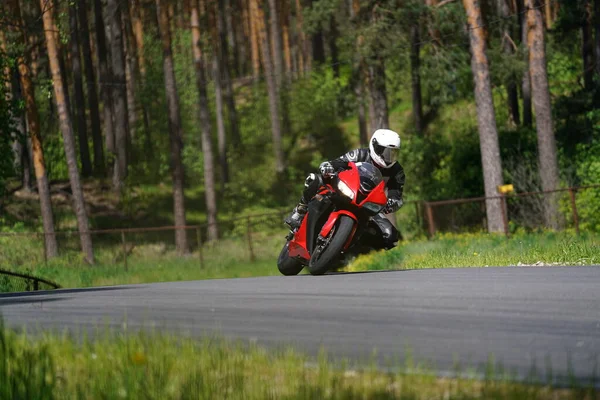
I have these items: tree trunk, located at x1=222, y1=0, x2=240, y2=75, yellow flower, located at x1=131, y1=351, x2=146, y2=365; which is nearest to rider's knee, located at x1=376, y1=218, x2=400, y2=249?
yellow flower, located at x1=131, y1=351, x2=146, y2=365

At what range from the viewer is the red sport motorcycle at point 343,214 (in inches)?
586

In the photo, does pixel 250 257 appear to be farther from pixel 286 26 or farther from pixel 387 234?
pixel 286 26

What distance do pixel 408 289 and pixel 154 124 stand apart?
179ft

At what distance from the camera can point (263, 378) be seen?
648cm

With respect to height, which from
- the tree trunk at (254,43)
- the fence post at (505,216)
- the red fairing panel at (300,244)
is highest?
the tree trunk at (254,43)

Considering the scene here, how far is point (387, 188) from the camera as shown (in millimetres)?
A: 15898

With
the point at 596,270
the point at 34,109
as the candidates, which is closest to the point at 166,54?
the point at 34,109

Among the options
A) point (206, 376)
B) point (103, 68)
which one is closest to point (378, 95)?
point (103, 68)

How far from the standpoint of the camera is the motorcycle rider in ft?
49.9

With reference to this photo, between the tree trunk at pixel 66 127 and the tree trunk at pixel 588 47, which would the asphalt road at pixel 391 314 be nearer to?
the tree trunk at pixel 66 127

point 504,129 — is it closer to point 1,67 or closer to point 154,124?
point 1,67

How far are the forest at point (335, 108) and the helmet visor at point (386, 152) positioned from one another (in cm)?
1337

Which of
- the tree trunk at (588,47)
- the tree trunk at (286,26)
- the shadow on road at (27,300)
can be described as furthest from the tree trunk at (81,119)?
the shadow on road at (27,300)

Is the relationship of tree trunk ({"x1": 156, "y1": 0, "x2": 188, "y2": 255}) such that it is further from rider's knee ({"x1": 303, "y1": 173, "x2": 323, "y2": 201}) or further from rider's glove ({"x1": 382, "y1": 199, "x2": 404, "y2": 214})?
rider's glove ({"x1": 382, "y1": 199, "x2": 404, "y2": 214})
